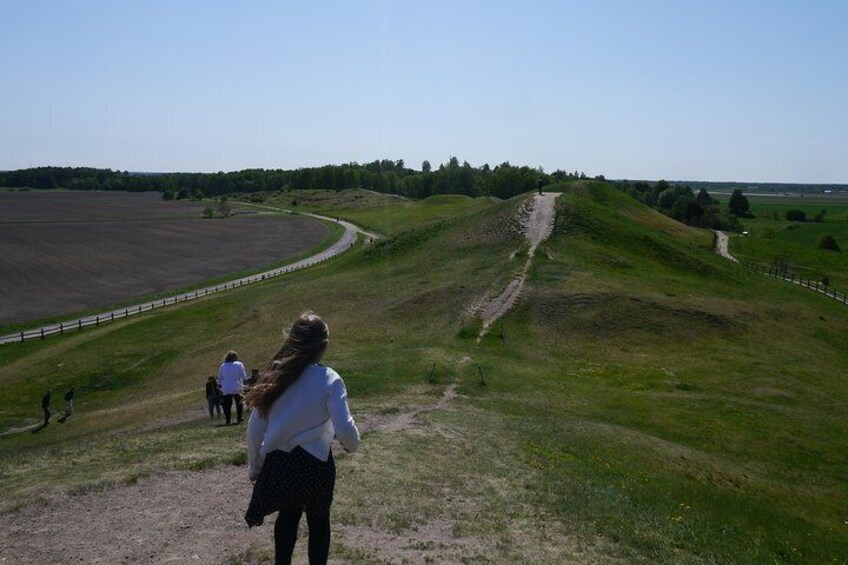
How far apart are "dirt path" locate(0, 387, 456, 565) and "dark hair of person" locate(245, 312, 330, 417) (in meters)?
4.79

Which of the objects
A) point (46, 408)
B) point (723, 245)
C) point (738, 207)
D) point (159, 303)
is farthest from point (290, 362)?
point (738, 207)

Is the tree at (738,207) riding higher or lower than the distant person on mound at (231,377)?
lower

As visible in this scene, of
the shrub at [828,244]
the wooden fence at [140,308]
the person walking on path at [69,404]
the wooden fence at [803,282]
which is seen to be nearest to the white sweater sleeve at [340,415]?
the person walking on path at [69,404]

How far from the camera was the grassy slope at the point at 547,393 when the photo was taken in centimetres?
1533

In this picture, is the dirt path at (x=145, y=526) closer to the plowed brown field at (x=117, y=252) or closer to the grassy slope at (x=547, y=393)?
the grassy slope at (x=547, y=393)

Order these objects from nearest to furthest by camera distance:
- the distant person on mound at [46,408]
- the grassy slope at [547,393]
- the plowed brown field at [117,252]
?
1. the grassy slope at [547,393]
2. the distant person on mound at [46,408]
3. the plowed brown field at [117,252]

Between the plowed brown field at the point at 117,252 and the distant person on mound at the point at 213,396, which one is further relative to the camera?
the plowed brown field at the point at 117,252

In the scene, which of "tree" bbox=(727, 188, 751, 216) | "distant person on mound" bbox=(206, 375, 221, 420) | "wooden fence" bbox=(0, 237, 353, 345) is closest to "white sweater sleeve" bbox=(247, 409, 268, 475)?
"distant person on mound" bbox=(206, 375, 221, 420)

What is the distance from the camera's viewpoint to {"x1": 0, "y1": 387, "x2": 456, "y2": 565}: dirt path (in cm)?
1101

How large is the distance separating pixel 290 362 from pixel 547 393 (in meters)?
25.4

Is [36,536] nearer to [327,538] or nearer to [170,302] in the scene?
[327,538]

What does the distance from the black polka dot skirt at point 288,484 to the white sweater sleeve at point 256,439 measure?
0.42 feet

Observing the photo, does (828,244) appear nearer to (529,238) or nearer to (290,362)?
(529,238)

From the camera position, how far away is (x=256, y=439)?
741cm
